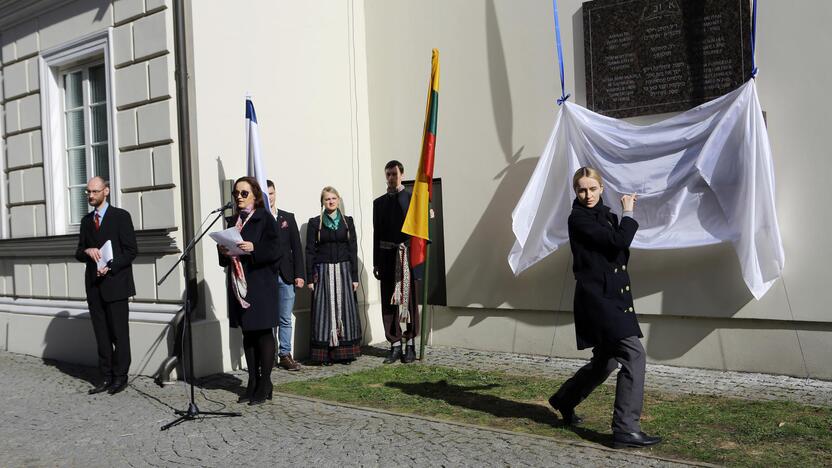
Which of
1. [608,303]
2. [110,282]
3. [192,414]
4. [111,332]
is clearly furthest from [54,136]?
[608,303]

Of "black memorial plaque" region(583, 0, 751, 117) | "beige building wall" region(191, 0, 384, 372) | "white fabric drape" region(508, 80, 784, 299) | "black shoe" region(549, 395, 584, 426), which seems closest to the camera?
"black shoe" region(549, 395, 584, 426)

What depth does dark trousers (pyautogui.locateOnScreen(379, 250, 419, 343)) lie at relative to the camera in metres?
8.44

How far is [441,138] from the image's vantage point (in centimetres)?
918

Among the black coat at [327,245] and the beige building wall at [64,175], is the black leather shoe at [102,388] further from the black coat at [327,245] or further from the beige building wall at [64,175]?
the black coat at [327,245]

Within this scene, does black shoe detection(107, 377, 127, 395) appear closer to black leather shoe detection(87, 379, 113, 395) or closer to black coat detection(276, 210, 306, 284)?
black leather shoe detection(87, 379, 113, 395)

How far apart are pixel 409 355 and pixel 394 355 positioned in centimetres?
17

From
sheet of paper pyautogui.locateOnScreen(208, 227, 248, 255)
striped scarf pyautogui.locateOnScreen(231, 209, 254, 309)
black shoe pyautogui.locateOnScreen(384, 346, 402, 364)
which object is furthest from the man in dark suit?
black shoe pyautogui.locateOnScreen(384, 346, 402, 364)

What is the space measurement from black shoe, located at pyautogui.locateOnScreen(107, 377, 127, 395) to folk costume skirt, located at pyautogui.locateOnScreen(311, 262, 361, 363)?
194 centimetres

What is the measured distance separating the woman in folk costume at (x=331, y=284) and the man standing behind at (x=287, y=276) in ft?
0.75

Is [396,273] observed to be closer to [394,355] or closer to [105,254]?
[394,355]

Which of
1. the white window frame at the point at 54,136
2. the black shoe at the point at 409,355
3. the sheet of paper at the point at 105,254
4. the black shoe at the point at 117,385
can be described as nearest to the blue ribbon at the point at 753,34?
the black shoe at the point at 409,355

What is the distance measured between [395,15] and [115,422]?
5700mm

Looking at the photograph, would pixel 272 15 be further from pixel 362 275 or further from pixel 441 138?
pixel 362 275

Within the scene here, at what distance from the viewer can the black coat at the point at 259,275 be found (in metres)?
6.48
